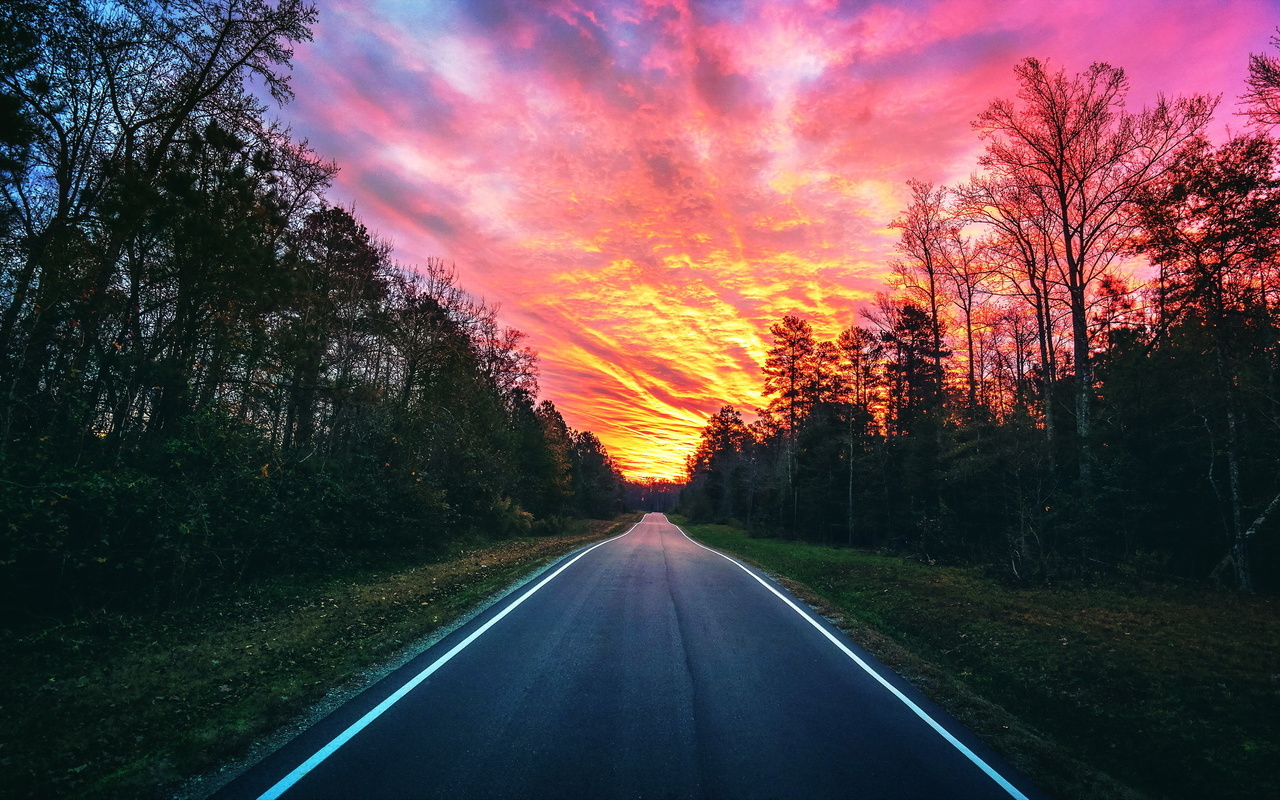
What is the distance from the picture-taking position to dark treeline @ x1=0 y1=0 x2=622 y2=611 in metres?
7.33

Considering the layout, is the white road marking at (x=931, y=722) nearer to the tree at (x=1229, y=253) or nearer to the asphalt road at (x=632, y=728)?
the asphalt road at (x=632, y=728)

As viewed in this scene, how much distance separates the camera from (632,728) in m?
4.58

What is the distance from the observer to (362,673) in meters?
5.77

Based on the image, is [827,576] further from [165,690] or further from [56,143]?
[56,143]

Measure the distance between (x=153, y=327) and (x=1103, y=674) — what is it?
16068mm

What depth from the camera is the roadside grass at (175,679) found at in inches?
149

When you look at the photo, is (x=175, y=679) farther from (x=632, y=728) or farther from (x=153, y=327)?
(x=153, y=327)

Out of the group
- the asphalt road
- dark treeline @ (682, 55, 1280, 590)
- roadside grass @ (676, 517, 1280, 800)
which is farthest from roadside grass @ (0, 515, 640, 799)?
dark treeline @ (682, 55, 1280, 590)

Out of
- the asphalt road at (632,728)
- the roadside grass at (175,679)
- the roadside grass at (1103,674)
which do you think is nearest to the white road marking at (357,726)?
the asphalt road at (632,728)

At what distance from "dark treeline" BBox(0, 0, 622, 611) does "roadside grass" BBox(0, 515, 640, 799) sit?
129 cm

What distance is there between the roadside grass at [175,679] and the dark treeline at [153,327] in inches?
50.8

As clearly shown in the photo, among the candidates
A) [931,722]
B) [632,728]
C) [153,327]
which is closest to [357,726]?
[632,728]

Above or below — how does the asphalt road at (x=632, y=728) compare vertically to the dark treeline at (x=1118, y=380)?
below

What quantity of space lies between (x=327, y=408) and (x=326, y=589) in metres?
8.43
